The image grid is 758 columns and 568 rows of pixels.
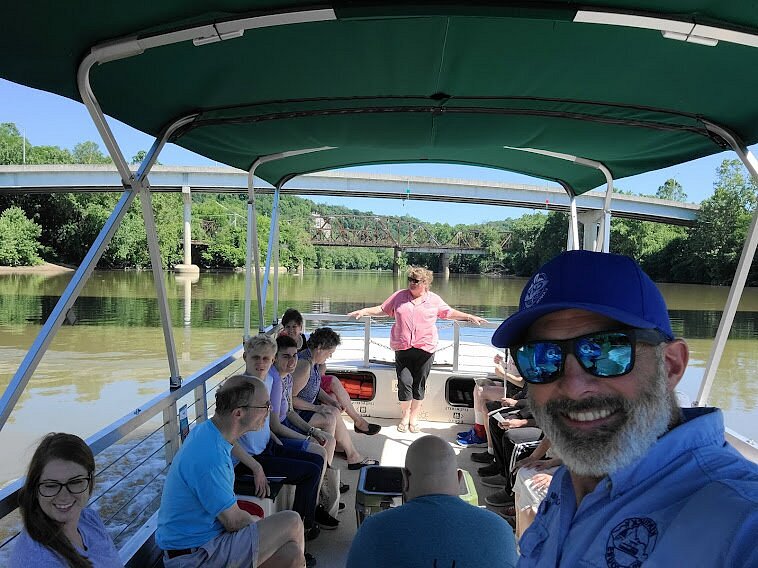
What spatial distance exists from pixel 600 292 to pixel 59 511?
59.8 inches

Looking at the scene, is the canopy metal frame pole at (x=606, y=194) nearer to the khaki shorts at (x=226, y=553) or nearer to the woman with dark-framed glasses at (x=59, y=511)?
the khaki shorts at (x=226, y=553)

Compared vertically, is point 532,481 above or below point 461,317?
below

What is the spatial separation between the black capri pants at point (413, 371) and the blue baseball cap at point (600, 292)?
419 cm

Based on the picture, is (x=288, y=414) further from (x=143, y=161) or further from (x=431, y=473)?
(x=431, y=473)

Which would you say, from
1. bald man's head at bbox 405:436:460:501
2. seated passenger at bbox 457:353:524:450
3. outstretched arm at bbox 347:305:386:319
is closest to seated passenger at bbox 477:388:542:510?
seated passenger at bbox 457:353:524:450

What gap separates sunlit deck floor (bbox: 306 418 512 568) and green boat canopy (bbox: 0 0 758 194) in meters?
2.28

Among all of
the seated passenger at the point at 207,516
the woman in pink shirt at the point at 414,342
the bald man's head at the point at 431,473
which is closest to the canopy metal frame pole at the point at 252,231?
the woman in pink shirt at the point at 414,342

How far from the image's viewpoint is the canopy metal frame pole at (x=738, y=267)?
288 centimetres

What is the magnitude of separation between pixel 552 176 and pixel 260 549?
12.4 feet

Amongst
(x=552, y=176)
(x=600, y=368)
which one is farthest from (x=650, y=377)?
(x=552, y=176)

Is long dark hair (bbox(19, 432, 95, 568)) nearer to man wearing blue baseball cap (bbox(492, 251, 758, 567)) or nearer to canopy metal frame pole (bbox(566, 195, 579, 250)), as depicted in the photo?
man wearing blue baseball cap (bbox(492, 251, 758, 567))

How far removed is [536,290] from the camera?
108cm

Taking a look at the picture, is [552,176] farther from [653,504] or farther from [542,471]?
[653,504]

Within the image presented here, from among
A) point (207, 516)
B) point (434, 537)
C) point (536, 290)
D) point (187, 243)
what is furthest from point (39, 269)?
point (536, 290)
